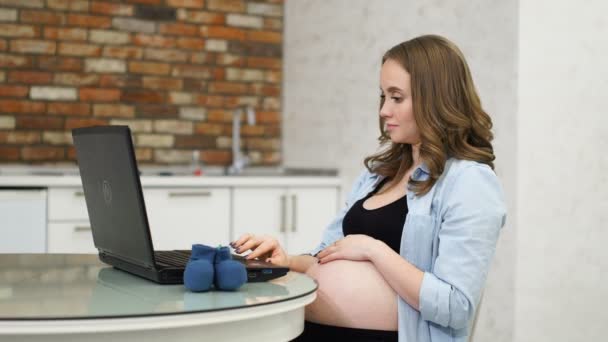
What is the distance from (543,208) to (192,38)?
8.32 feet

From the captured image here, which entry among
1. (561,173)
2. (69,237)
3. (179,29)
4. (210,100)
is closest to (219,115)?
(210,100)

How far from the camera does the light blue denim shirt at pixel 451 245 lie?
1.80 m

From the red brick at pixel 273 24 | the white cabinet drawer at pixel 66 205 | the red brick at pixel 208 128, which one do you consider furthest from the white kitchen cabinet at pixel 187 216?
the red brick at pixel 273 24

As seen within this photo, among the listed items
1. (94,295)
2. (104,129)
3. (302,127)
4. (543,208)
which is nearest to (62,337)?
(94,295)

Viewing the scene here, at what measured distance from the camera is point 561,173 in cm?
319

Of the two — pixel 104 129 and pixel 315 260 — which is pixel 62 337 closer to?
pixel 104 129

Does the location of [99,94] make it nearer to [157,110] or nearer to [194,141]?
[157,110]

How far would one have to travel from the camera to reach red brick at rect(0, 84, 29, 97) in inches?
175

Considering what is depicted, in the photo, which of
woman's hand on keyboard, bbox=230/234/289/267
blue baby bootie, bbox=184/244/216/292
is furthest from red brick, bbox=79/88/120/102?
blue baby bootie, bbox=184/244/216/292

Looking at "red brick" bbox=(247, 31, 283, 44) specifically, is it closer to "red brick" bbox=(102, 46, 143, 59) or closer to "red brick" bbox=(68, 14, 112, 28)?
"red brick" bbox=(102, 46, 143, 59)

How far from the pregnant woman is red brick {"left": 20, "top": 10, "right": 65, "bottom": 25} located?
9.73ft

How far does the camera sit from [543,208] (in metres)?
3.19

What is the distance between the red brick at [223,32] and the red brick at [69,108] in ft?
2.78

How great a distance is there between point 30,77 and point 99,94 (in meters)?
0.39
